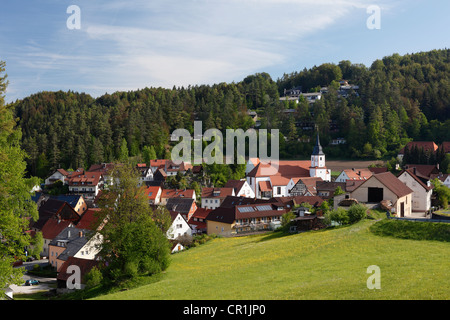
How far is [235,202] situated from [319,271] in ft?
106

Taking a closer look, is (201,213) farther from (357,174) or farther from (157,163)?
(157,163)

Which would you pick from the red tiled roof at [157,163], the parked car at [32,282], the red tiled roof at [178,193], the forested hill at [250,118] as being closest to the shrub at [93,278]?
the parked car at [32,282]

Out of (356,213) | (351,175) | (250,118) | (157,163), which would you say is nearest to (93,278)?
(356,213)

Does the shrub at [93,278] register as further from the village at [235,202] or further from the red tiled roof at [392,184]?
the red tiled roof at [392,184]

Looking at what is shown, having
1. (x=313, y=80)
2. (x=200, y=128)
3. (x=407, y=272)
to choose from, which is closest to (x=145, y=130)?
(x=200, y=128)

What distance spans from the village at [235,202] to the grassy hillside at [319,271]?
6.34 metres

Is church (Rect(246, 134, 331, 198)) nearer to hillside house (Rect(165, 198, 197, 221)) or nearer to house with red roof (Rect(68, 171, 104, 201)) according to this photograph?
hillside house (Rect(165, 198, 197, 221))

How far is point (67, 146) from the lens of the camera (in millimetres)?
86500

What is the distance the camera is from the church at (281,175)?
65.7m

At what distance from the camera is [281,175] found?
71000 millimetres

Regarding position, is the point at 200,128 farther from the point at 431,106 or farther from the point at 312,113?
the point at 431,106

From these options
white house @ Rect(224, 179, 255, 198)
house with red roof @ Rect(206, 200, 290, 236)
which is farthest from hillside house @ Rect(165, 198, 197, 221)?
white house @ Rect(224, 179, 255, 198)

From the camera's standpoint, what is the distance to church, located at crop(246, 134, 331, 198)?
6569cm
